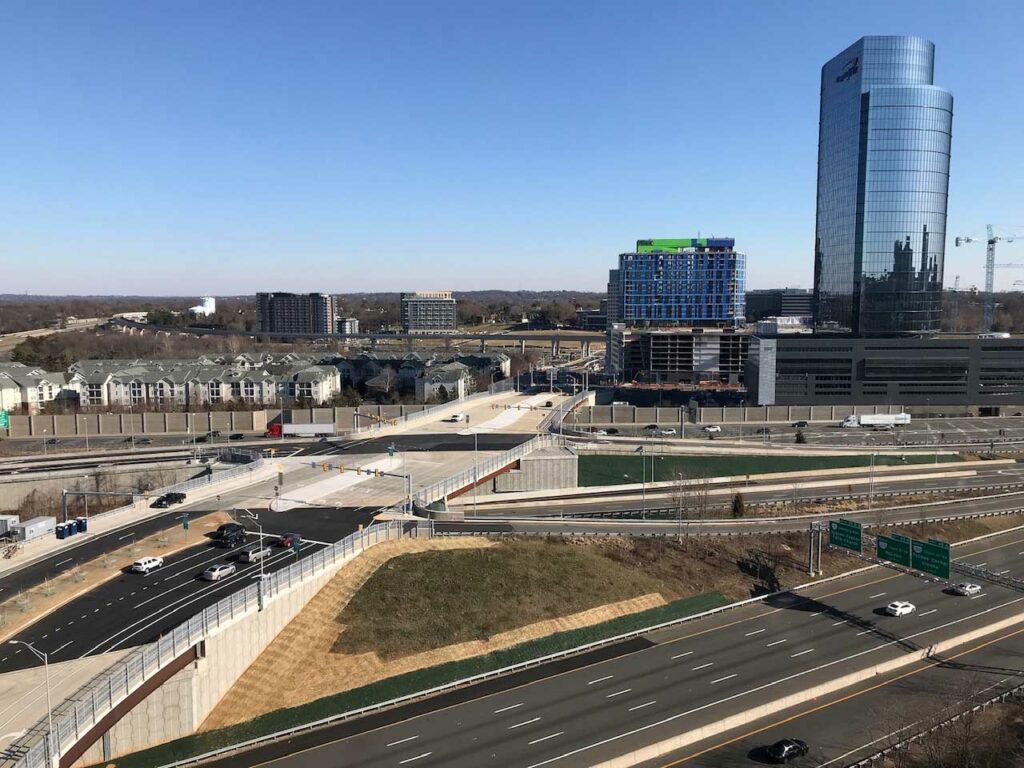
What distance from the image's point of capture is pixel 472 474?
64625 millimetres

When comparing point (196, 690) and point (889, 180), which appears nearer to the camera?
point (196, 690)

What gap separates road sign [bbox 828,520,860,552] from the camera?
54.2 meters

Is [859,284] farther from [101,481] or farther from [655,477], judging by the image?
[101,481]

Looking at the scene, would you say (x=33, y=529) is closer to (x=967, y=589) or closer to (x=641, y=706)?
(x=641, y=706)

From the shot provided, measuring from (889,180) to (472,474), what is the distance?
98.2m

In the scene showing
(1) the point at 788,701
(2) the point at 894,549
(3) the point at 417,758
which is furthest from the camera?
(2) the point at 894,549

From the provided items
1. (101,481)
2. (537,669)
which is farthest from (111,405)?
(537,669)

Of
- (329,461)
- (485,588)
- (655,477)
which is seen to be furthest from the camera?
(655,477)

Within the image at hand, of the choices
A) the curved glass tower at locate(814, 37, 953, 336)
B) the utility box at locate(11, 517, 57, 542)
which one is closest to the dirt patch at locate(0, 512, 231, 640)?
the utility box at locate(11, 517, 57, 542)

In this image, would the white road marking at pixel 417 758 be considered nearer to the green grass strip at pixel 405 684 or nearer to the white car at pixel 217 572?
the green grass strip at pixel 405 684

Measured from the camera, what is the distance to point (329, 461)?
69875mm

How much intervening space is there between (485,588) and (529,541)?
7.65m

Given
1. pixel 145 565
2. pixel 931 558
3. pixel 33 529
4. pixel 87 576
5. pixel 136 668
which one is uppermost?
pixel 33 529

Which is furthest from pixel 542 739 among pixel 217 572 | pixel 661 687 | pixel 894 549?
pixel 894 549
